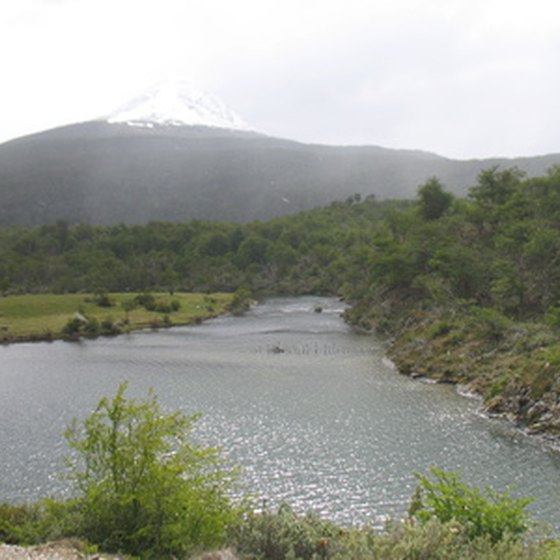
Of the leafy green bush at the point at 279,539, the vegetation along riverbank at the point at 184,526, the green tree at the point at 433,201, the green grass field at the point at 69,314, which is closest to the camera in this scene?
the vegetation along riverbank at the point at 184,526

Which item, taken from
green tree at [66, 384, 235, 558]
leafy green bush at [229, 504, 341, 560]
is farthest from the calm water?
green tree at [66, 384, 235, 558]

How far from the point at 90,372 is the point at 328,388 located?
2418cm

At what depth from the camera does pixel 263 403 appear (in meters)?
41.0

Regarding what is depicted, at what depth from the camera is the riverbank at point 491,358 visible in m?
35.6

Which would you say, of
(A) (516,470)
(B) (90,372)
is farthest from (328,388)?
(B) (90,372)

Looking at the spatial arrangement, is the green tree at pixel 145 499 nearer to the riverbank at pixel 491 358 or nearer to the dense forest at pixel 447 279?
the riverbank at pixel 491 358

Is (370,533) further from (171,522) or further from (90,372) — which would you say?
(90,372)

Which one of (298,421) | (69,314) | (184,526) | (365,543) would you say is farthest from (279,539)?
(69,314)

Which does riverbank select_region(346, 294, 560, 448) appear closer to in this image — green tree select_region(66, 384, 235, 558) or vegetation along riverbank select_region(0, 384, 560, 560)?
vegetation along riverbank select_region(0, 384, 560, 560)

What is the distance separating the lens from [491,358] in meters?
47.3

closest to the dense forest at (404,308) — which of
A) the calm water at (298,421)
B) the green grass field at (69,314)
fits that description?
the calm water at (298,421)

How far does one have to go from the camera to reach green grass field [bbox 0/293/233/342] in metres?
84.1

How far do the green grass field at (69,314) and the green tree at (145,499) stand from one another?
71.0 m

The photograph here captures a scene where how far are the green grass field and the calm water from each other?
50.7ft
